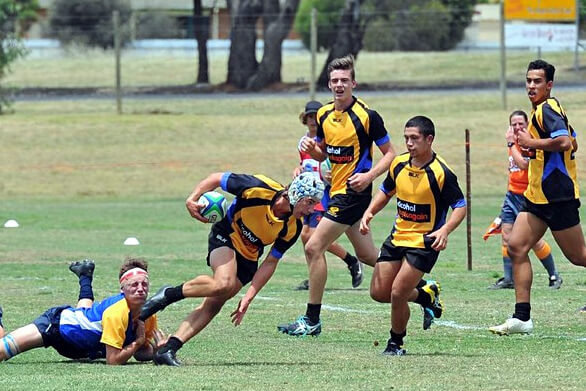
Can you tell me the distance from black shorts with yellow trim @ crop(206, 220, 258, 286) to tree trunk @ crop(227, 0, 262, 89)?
31047 millimetres

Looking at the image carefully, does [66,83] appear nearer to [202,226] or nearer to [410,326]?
[202,226]

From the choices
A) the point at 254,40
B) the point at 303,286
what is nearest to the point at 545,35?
the point at 254,40

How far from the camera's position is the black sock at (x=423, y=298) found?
1021 cm

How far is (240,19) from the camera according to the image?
40969mm

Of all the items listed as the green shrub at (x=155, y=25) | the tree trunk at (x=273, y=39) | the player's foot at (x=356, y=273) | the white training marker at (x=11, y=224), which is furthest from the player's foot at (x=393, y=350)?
the green shrub at (x=155, y=25)

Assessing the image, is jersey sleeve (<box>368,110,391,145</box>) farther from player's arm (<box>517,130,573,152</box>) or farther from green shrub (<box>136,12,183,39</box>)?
green shrub (<box>136,12,183,39</box>)

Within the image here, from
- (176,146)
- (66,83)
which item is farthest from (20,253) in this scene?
(66,83)

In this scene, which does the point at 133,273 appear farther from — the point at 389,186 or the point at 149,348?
the point at 389,186

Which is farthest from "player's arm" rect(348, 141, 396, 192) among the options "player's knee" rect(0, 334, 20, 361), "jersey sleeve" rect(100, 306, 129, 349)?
"player's knee" rect(0, 334, 20, 361)

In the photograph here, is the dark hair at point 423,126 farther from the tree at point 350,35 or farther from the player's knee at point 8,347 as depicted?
the tree at point 350,35

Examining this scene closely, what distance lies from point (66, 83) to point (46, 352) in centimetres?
3936

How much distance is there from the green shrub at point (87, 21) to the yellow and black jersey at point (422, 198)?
40.7 meters

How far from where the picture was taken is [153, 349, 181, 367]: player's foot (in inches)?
360

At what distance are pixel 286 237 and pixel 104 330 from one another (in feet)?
4.84
